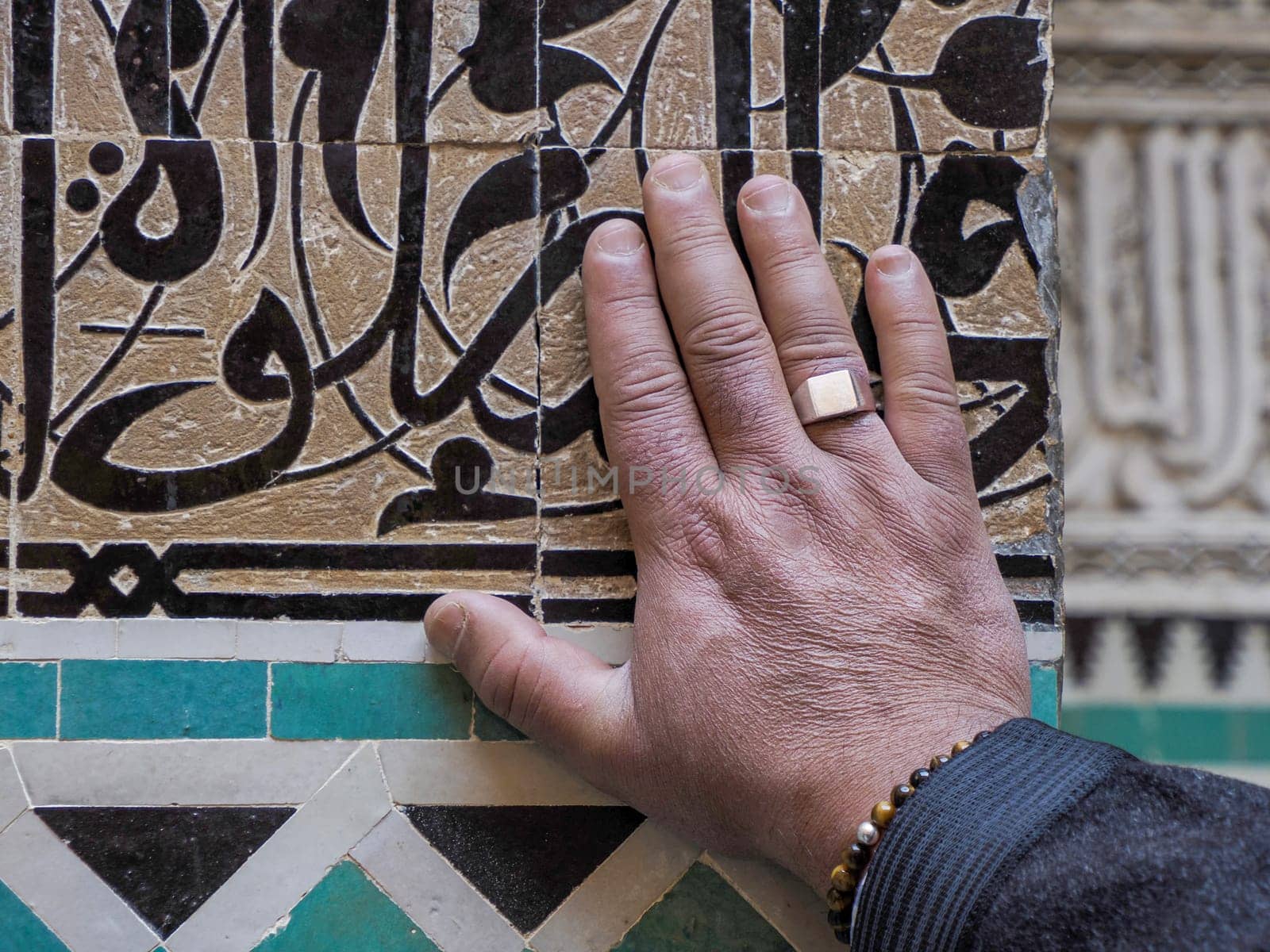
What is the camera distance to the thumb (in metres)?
0.88

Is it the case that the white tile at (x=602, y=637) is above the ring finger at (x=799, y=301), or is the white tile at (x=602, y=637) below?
below

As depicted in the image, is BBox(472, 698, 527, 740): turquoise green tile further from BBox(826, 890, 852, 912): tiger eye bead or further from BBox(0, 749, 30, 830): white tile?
BBox(0, 749, 30, 830): white tile

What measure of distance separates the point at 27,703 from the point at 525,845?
57 cm

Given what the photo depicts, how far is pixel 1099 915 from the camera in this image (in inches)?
23.1

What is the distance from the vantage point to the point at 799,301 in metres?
0.90

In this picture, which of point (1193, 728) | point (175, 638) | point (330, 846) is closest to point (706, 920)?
point (330, 846)

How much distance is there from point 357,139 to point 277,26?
156mm

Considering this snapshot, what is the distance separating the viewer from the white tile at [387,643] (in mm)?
969

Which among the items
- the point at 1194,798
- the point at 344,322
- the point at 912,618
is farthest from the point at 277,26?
the point at 1194,798

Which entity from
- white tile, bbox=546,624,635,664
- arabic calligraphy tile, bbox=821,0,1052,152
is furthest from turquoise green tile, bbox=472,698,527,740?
arabic calligraphy tile, bbox=821,0,1052,152

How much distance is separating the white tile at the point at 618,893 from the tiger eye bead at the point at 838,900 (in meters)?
0.22

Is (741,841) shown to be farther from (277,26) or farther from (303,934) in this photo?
(277,26)

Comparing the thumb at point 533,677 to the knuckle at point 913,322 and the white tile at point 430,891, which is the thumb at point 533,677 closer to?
the white tile at point 430,891

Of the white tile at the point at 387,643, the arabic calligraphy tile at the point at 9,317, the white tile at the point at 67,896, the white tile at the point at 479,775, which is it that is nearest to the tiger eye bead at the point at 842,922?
the white tile at the point at 479,775
